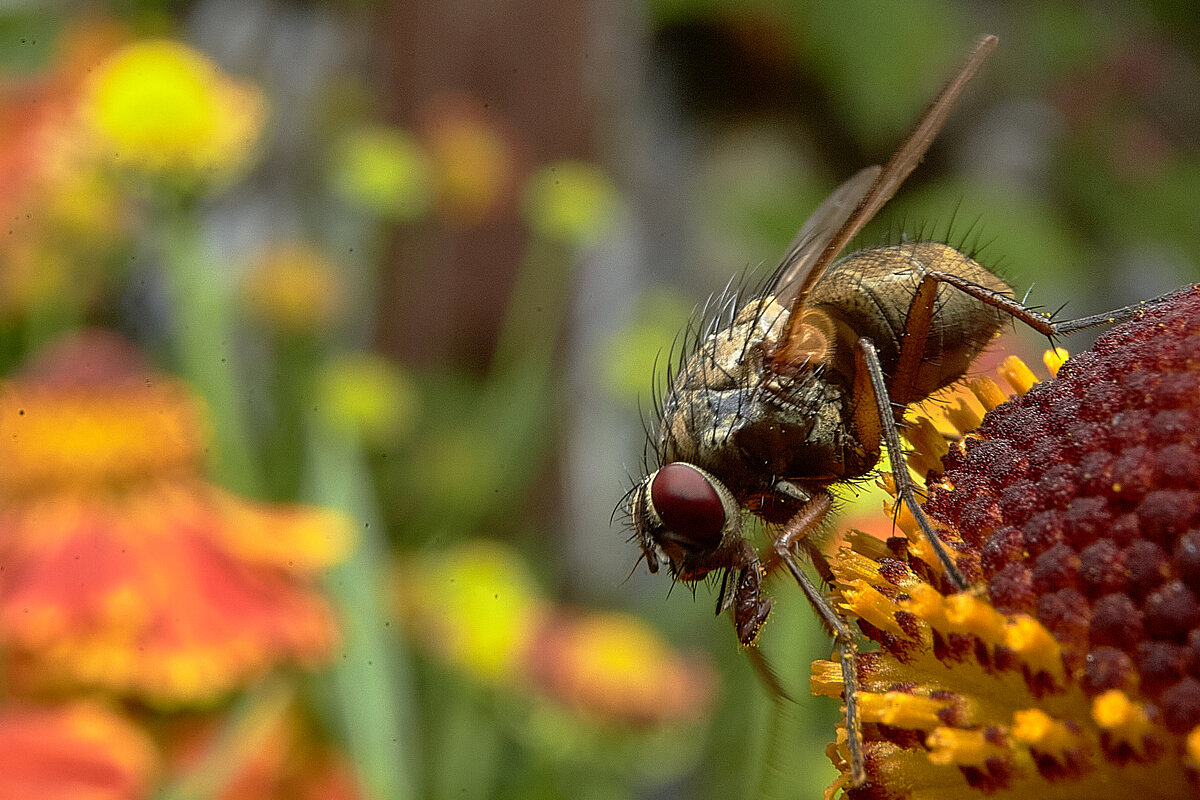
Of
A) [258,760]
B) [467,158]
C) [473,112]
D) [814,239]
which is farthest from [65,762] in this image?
[473,112]

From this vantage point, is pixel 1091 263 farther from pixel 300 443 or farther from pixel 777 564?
pixel 777 564

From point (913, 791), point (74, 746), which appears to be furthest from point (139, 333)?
point (913, 791)

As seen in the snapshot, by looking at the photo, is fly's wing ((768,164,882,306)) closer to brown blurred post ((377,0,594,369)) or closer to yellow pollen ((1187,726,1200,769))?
yellow pollen ((1187,726,1200,769))

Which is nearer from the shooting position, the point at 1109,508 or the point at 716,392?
the point at 1109,508

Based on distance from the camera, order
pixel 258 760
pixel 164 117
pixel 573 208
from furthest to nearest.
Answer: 1. pixel 573 208
2. pixel 164 117
3. pixel 258 760

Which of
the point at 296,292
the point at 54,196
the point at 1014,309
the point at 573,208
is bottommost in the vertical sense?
the point at 296,292

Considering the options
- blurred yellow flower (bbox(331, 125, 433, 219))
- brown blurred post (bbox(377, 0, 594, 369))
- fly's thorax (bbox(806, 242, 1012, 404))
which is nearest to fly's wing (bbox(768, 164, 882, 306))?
fly's thorax (bbox(806, 242, 1012, 404))

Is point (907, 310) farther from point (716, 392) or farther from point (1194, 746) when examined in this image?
point (1194, 746)
